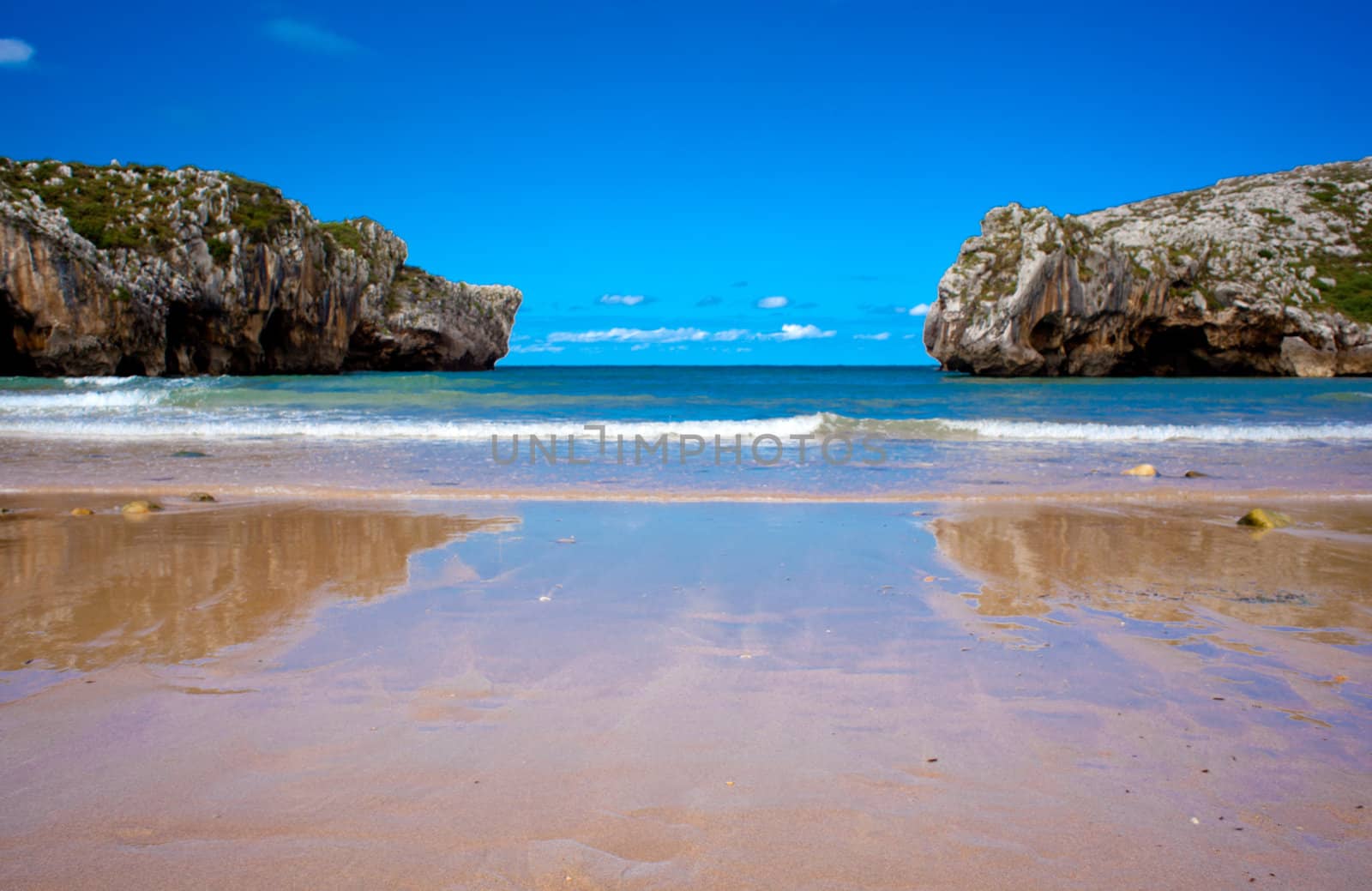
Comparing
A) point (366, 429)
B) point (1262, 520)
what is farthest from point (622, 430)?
point (1262, 520)

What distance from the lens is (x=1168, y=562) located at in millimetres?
5723

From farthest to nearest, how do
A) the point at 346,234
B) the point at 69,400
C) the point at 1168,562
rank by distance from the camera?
the point at 346,234, the point at 69,400, the point at 1168,562

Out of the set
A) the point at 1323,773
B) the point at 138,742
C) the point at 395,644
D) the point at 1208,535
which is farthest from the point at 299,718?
the point at 1208,535

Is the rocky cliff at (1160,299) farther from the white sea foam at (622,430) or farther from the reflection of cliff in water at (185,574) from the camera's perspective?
the reflection of cliff in water at (185,574)

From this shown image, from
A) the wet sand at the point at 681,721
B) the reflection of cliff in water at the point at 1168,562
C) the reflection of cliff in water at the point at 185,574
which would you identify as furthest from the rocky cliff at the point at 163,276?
the reflection of cliff in water at the point at 1168,562

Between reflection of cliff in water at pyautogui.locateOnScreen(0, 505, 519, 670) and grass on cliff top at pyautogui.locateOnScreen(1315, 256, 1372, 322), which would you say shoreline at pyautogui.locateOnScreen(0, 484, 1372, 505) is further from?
grass on cliff top at pyautogui.locateOnScreen(1315, 256, 1372, 322)

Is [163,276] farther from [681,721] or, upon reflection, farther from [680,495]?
[681,721]

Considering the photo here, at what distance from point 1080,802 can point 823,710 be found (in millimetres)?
894

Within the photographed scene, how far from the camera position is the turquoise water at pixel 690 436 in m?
10.8

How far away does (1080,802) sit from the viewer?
7.61ft

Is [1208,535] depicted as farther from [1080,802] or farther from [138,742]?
[138,742]

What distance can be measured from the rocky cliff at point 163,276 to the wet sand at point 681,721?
37.9 meters

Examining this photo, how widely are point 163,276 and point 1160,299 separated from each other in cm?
5278

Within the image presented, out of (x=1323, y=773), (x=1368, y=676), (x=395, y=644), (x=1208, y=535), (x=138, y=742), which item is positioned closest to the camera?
(x=1323, y=773)
